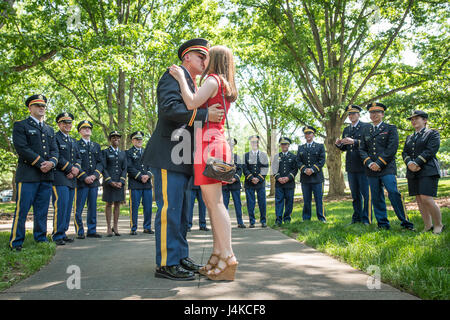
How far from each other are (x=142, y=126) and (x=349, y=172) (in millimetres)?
23965

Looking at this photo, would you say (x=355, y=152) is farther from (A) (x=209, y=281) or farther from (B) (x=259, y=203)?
(A) (x=209, y=281)

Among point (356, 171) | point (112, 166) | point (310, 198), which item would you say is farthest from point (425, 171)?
point (112, 166)

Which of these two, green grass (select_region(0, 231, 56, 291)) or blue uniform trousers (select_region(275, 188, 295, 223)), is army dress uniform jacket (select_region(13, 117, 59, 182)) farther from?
blue uniform trousers (select_region(275, 188, 295, 223))

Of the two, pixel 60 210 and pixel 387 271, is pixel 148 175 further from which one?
pixel 387 271

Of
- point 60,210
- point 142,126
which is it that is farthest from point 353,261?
point 142,126

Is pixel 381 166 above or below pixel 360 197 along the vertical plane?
above

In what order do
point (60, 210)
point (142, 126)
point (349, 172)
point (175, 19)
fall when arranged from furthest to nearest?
point (142, 126) < point (175, 19) < point (349, 172) < point (60, 210)

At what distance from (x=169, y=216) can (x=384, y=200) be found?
476 centimetres

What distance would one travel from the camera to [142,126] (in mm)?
29656

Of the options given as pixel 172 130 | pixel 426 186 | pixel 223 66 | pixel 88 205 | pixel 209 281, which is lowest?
pixel 209 281

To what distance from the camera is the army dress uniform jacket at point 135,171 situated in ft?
27.2

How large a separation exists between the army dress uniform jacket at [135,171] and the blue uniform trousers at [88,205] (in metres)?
0.86

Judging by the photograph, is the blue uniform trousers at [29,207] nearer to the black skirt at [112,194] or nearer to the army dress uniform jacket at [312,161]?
the black skirt at [112,194]

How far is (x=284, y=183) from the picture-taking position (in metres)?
8.83
